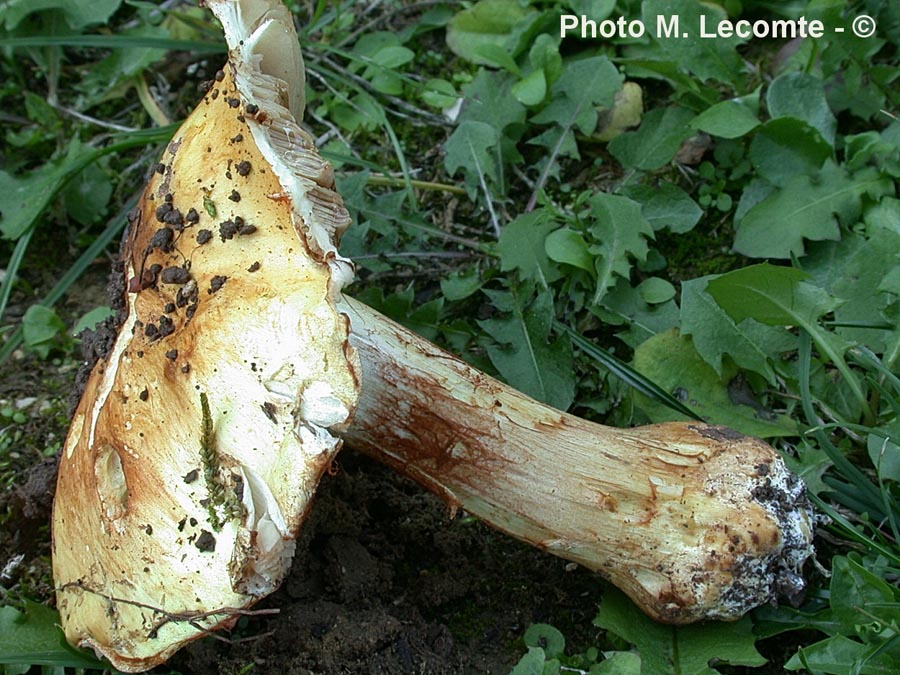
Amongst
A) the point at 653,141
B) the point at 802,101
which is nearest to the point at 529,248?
the point at 653,141

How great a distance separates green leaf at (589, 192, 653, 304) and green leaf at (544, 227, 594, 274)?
3cm

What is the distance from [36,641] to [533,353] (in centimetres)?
168

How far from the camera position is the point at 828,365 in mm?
Result: 2834

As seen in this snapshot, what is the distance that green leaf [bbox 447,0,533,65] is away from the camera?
143 inches

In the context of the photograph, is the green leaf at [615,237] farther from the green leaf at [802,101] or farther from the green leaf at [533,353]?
the green leaf at [802,101]

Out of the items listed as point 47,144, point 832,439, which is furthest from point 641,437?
point 47,144

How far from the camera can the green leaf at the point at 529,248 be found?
9.77 ft

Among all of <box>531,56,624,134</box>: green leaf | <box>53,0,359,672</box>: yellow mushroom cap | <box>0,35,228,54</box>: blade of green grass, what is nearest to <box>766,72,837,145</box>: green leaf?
<box>531,56,624,134</box>: green leaf

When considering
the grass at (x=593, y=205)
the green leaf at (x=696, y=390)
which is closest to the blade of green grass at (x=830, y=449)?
the grass at (x=593, y=205)

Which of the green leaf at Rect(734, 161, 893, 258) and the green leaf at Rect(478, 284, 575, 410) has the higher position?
the green leaf at Rect(734, 161, 893, 258)

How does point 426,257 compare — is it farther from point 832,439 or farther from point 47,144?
point 47,144

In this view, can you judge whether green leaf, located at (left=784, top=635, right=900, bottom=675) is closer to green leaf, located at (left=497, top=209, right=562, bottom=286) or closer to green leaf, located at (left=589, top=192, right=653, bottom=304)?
green leaf, located at (left=589, top=192, right=653, bottom=304)

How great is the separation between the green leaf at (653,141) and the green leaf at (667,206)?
0.13m

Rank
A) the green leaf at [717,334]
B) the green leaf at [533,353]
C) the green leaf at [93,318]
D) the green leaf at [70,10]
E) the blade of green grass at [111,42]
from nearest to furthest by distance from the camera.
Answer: the green leaf at [717,334] < the green leaf at [533,353] < the green leaf at [93,318] < the blade of green grass at [111,42] < the green leaf at [70,10]
